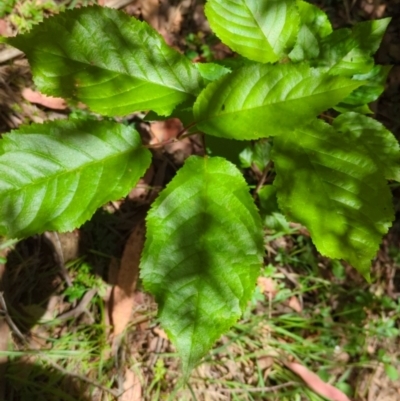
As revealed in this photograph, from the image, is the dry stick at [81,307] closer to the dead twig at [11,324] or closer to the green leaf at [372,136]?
the dead twig at [11,324]

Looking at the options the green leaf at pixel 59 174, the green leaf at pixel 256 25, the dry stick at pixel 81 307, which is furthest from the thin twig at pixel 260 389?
the green leaf at pixel 256 25

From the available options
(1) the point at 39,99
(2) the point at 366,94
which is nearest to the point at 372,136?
(2) the point at 366,94

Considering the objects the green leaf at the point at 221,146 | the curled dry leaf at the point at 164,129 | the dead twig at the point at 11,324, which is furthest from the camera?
A: the curled dry leaf at the point at 164,129

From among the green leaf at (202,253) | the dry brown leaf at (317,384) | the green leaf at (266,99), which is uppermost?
the green leaf at (266,99)

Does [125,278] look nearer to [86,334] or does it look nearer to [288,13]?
[86,334]

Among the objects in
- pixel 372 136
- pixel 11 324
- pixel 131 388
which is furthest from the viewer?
pixel 131 388

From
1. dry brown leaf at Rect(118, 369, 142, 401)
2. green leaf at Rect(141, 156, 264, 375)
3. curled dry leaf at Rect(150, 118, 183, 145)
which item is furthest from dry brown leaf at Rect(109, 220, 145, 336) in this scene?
green leaf at Rect(141, 156, 264, 375)

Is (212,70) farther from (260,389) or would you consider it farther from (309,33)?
(260,389)
